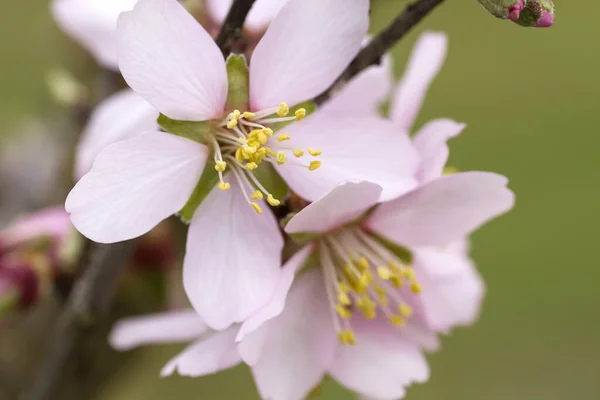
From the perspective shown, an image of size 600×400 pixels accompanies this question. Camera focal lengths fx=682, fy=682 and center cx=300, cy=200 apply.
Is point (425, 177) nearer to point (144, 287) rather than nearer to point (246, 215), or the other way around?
point (246, 215)

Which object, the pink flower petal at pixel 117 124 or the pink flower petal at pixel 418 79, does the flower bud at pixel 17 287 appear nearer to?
the pink flower petal at pixel 117 124

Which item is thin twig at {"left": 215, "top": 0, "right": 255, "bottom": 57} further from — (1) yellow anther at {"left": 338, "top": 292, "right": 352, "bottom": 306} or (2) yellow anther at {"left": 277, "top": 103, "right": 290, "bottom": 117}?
(1) yellow anther at {"left": 338, "top": 292, "right": 352, "bottom": 306}

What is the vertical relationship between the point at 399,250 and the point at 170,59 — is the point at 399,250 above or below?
below

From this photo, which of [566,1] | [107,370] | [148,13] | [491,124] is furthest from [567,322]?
[148,13]

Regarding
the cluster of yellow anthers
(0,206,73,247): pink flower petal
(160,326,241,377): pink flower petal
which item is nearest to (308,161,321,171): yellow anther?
the cluster of yellow anthers

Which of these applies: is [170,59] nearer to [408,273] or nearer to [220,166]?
[220,166]

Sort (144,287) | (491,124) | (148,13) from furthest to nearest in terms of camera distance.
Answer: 1. (491,124)
2. (144,287)
3. (148,13)

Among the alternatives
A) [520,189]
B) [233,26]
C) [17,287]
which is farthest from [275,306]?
[520,189]
